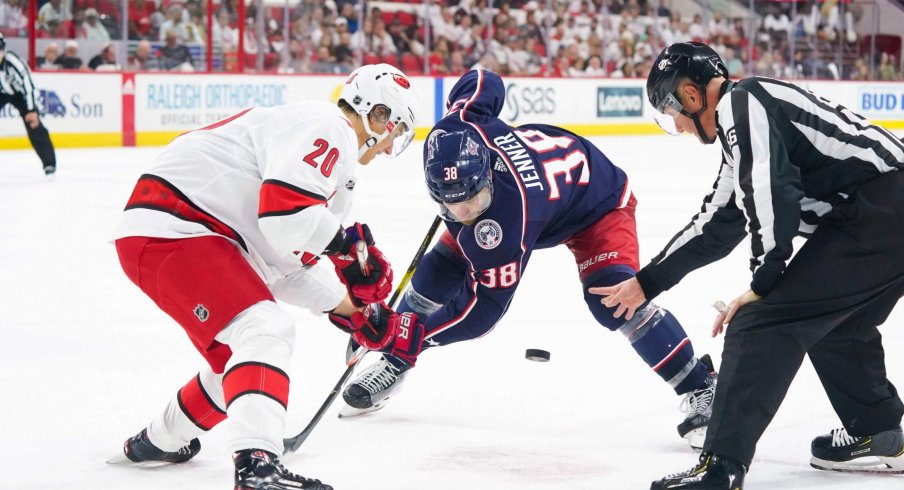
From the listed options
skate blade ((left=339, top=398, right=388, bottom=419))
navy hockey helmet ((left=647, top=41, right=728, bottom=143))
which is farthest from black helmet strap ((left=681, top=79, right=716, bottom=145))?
skate blade ((left=339, top=398, right=388, bottom=419))

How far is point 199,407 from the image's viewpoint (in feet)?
9.46

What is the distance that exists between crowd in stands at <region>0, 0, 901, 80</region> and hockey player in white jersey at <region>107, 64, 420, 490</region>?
385 inches

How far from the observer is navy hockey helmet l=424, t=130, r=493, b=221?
2.99m

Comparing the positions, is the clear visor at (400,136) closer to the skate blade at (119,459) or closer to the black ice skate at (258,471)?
the black ice skate at (258,471)

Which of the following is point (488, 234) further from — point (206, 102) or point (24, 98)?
point (206, 102)

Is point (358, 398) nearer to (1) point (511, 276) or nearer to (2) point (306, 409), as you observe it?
(2) point (306, 409)

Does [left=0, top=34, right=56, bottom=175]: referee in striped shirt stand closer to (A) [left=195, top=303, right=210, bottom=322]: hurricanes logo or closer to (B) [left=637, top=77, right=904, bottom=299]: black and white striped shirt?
(A) [left=195, top=303, right=210, bottom=322]: hurricanes logo

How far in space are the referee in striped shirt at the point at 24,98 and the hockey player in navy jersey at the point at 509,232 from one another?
6807 millimetres

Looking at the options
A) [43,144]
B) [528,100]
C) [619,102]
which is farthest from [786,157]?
[619,102]

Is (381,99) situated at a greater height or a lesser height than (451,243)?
greater

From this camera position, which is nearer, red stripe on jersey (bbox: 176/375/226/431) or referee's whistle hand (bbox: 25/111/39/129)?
red stripe on jersey (bbox: 176/375/226/431)

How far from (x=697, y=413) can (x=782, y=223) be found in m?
0.84

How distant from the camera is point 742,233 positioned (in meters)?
2.97

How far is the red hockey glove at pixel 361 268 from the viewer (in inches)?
106
